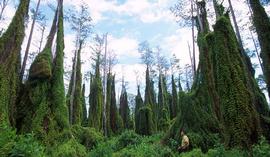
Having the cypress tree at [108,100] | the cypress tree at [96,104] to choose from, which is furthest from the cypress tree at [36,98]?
the cypress tree at [108,100]

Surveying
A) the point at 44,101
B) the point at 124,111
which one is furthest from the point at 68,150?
the point at 124,111

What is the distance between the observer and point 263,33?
37.2 ft

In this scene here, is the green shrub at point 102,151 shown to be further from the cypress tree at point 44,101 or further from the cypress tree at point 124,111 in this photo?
the cypress tree at point 124,111

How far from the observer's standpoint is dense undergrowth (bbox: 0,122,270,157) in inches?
268

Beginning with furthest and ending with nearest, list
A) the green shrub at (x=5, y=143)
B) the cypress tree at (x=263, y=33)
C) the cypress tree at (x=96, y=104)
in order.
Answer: the cypress tree at (x=96, y=104)
the cypress tree at (x=263, y=33)
the green shrub at (x=5, y=143)

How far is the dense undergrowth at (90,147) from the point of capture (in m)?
6.81

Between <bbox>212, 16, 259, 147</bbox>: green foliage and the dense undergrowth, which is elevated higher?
<bbox>212, 16, 259, 147</bbox>: green foliage

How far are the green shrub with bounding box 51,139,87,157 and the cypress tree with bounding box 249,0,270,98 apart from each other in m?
8.73

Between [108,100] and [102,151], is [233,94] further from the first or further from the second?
[108,100]

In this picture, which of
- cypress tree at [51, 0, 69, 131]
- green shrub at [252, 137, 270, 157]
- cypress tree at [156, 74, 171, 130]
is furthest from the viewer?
cypress tree at [156, 74, 171, 130]

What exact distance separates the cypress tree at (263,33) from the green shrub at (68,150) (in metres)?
8.73

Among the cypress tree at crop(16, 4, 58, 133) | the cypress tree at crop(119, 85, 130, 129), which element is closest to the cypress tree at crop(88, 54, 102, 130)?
the cypress tree at crop(119, 85, 130, 129)

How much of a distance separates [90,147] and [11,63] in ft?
32.6

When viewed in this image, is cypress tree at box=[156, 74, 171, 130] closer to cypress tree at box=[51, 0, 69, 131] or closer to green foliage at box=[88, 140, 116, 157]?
green foliage at box=[88, 140, 116, 157]
